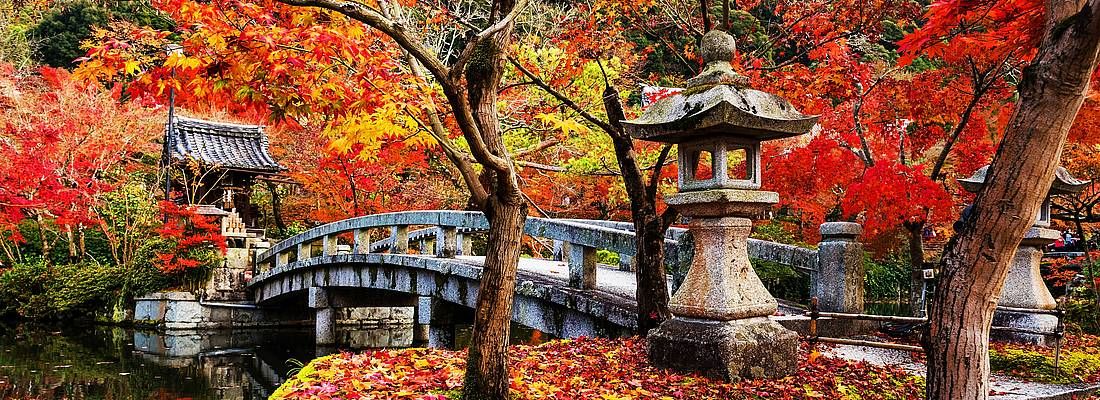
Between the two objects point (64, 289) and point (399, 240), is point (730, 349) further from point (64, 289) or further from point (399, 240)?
point (64, 289)

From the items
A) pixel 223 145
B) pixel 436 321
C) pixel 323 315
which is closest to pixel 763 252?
pixel 436 321

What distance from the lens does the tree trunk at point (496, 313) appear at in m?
4.70

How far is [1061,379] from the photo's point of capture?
598cm

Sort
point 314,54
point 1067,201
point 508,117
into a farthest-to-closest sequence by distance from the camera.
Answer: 1. point 508,117
2. point 1067,201
3. point 314,54

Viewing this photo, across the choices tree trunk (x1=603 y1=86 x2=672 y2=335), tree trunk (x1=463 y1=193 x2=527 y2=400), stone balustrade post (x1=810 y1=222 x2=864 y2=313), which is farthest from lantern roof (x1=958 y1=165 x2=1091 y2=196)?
tree trunk (x1=463 y1=193 x2=527 y2=400)

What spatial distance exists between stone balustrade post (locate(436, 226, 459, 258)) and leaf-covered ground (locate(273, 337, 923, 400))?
6.76 meters

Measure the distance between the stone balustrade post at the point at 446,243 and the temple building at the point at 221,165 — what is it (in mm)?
8929

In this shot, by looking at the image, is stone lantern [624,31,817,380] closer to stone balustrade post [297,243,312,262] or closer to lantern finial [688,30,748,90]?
lantern finial [688,30,748,90]

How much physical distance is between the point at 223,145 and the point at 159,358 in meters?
9.30

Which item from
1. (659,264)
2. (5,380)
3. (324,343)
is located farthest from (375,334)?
(659,264)

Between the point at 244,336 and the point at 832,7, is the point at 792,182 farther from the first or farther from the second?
the point at 244,336

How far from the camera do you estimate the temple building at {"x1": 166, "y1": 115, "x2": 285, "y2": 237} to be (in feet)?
67.4

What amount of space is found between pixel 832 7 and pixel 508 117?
22.9 feet

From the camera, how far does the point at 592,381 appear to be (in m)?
5.41
